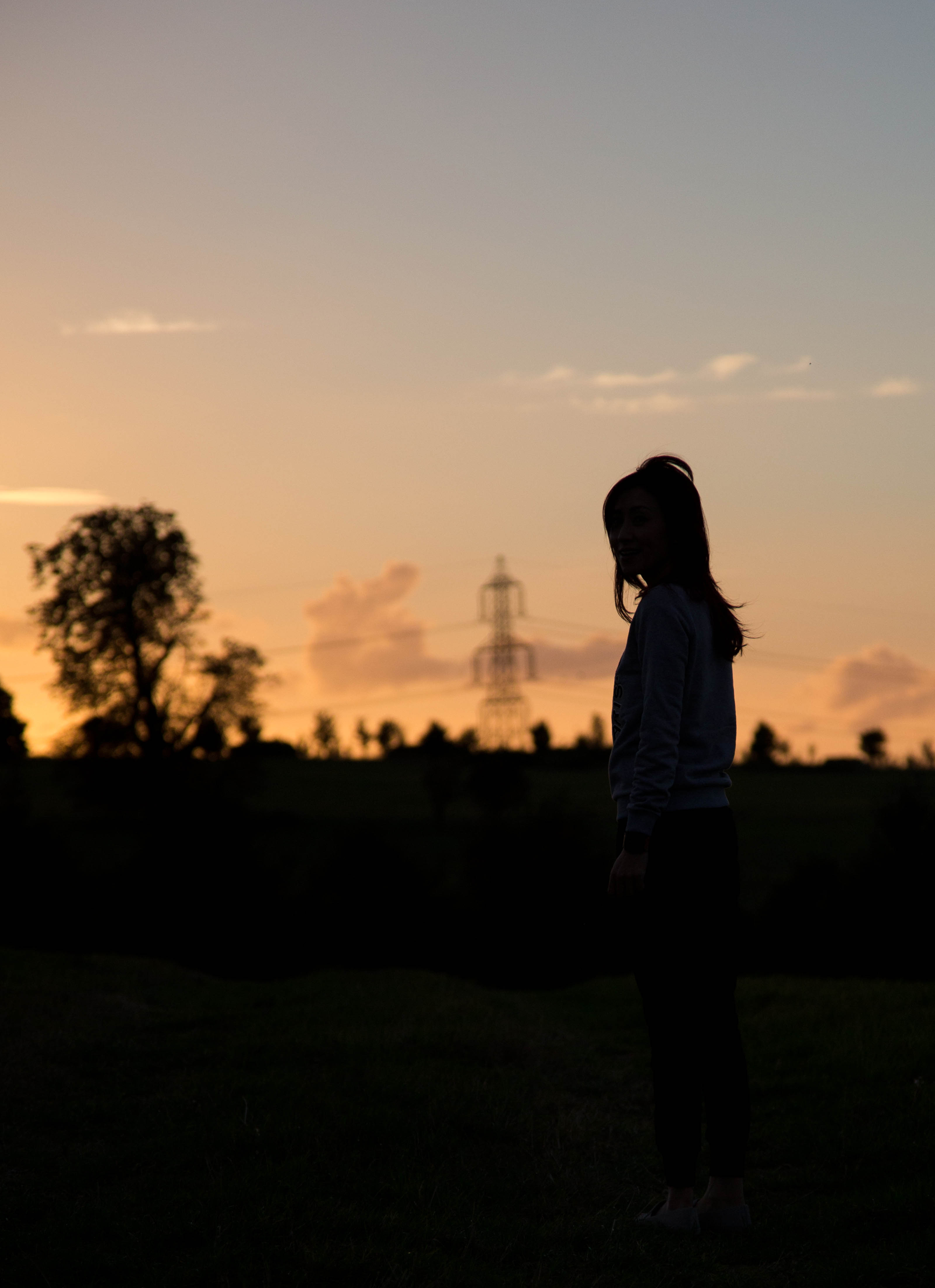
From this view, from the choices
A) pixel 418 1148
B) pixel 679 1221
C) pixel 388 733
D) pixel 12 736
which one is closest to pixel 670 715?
pixel 679 1221

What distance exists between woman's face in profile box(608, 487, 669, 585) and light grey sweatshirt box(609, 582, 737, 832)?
0.56ft

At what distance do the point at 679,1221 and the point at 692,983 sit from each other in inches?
42.0

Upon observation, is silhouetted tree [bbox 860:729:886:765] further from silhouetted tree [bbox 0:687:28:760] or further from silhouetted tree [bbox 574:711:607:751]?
silhouetted tree [bbox 0:687:28:760]

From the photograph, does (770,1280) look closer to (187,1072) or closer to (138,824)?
(187,1072)

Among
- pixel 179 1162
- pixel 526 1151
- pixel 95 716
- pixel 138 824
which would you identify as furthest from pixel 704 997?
pixel 138 824

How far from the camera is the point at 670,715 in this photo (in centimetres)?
494

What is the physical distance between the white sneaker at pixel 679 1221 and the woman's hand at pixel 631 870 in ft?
4.82

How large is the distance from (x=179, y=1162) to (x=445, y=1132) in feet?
4.75

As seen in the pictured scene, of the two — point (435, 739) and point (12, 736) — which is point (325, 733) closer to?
point (435, 739)

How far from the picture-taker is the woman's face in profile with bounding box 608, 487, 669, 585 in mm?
5270

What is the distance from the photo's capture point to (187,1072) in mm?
8445

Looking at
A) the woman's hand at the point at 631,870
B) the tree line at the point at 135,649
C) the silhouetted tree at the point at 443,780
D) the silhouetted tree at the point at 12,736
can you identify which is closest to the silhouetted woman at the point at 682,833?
the woman's hand at the point at 631,870

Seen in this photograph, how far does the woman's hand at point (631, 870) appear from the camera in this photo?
4.88 metres

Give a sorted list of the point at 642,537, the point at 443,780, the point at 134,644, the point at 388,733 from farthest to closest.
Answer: the point at 388,733, the point at 443,780, the point at 134,644, the point at 642,537
